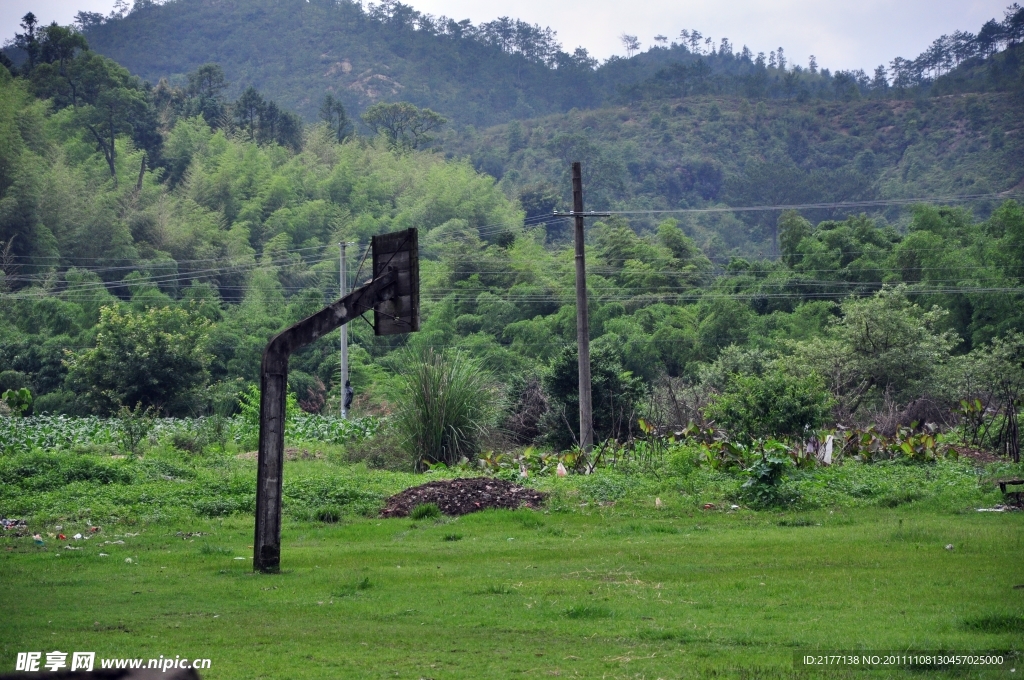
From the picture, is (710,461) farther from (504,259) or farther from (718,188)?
(718,188)

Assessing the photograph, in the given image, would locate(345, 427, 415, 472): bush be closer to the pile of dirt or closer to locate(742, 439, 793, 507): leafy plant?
the pile of dirt

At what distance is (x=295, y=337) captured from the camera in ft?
34.4

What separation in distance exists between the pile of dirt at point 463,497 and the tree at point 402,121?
87.3 meters

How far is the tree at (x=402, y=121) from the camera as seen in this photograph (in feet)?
332

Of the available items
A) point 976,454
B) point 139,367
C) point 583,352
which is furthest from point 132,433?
point 976,454

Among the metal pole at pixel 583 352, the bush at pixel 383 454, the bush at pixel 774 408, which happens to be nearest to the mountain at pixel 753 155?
the metal pole at pixel 583 352

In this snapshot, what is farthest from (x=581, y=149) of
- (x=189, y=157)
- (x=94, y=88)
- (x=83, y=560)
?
(x=83, y=560)

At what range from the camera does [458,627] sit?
26.2ft

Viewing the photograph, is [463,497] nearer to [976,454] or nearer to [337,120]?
[976,454]

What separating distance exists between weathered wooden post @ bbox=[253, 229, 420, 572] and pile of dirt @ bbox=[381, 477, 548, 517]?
481cm

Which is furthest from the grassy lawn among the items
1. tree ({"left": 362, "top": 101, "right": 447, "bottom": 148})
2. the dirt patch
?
tree ({"left": 362, "top": 101, "right": 447, "bottom": 148})

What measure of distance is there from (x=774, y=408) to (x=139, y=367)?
26068 millimetres

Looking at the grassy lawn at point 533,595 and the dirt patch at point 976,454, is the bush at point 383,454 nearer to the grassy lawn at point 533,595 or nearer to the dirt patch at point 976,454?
the grassy lawn at point 533,595

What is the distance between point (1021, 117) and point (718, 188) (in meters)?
30.4
